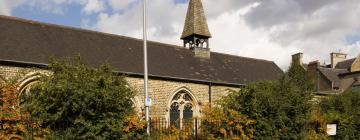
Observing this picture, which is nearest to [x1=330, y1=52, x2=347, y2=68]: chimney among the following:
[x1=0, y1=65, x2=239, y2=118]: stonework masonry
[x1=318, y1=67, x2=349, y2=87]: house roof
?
[x1=318, y1=67, x2=349, y2=87]: house roof

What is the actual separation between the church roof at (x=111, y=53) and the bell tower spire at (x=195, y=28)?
1.36m

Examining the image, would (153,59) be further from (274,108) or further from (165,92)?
(274,108)

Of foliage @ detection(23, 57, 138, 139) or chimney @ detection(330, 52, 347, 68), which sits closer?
foliage @ detection(23, 57, 138, 139)

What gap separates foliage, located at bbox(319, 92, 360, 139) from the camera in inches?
866

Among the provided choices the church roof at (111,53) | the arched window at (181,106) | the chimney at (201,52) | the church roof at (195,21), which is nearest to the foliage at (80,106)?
the church roof at (111,53)

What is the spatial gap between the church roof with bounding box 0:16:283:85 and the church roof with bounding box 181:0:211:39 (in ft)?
6.42

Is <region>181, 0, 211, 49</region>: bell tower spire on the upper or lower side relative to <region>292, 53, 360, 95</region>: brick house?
upper

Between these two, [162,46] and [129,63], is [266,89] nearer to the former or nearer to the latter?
[129,63]

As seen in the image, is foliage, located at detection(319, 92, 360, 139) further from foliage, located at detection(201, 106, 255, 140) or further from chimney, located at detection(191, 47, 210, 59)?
chimney, located at detection(191, 47, 210, 59)

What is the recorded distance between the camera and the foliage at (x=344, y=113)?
866 inches

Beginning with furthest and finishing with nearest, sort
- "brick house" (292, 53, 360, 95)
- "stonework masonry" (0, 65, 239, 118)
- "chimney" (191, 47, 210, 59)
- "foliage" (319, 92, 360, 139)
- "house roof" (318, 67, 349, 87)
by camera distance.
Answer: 1. "house roof" (318, 67, 349, 87)
2. "brick house" (292, 53, 360, 95)
3. "chimney" (191, 47, 210, 59)
4. "stonework masonry" (0, 65, 239, 118)
5. "foliage" (319, 92, 360, 139)

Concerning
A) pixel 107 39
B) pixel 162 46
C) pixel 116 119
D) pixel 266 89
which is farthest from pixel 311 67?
pixel 116 119

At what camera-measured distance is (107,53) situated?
26.8m

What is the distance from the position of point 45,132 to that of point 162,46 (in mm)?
19232
